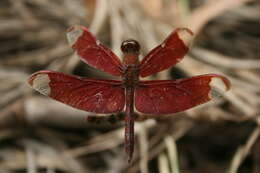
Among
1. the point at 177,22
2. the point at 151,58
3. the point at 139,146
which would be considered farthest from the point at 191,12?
the point at 151,58

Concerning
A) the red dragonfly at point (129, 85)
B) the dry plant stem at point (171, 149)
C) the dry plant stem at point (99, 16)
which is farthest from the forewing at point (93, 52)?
the dry plant stem at point (99, 16)

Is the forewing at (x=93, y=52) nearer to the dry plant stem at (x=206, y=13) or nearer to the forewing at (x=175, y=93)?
the forewing at (x=175, y=93)

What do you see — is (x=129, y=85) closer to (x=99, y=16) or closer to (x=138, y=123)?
(x=138, y=123)

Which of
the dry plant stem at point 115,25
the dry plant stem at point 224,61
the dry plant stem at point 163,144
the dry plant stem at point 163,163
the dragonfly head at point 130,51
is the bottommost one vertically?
the dry plant stem at point 163,163

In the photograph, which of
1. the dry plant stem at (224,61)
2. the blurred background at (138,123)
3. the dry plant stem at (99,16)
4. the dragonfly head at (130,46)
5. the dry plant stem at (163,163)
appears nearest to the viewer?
the dragonfly head at (130,46)

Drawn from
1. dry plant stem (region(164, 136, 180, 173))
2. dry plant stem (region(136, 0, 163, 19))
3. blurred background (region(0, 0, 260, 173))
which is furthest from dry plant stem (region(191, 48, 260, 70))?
dry plant stem (region(164, 136, 180, 173))

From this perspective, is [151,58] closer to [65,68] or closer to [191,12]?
[65,68]

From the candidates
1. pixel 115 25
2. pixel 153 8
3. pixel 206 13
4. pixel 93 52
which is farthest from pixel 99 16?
pixel 93 52
